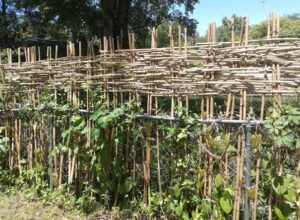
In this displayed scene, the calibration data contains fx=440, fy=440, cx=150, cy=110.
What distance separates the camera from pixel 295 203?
3.87 m

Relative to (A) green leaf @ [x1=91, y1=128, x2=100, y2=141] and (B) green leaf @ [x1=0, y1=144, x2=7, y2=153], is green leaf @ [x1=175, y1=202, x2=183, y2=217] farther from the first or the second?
(B) green leaf @ [x1=0, y1=144, x2=7, y2=153]

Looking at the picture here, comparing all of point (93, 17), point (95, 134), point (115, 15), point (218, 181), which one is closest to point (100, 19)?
point (93, 17)

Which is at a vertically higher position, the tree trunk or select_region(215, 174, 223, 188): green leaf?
the tree trunk

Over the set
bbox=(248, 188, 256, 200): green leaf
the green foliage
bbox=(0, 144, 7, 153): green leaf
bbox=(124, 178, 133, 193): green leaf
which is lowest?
bbox=(124, 178, 133, 193): green leaf

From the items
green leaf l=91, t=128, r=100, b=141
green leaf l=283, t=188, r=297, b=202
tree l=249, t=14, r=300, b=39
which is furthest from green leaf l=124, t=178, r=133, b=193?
tree l=249, t=14, r=300, b=39

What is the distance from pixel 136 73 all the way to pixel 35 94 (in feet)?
6.90

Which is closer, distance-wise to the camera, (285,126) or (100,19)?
(285,126)

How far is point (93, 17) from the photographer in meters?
21.5

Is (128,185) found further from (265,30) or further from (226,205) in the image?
(265,30)

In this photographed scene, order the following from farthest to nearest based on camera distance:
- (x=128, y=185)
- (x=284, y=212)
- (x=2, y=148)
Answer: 1. (x=2, y=148)
2. (x=128, y=185)
3. (x=284, y=212)

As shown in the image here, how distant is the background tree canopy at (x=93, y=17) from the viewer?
55.6 ft

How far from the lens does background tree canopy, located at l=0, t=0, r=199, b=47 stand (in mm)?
16938

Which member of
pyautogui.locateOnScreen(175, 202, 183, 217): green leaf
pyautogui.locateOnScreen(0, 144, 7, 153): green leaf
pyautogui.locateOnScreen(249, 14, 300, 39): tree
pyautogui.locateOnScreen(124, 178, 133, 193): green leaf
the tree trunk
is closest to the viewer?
pyautogui.locateOnScreen(175, 202, 183, 217): green leaf

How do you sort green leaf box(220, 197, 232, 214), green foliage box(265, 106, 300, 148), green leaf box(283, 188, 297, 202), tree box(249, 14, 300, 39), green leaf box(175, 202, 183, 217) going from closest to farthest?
1. green foliage box(265, 106, 300, 148)
2. green leaf box(283, 188, 297, 202)
3. green leaf box(220, 197, 232, 214)
4. green leaf box(175, 202, 183, 217)
5. tree box(249, 14, 300, 39)
